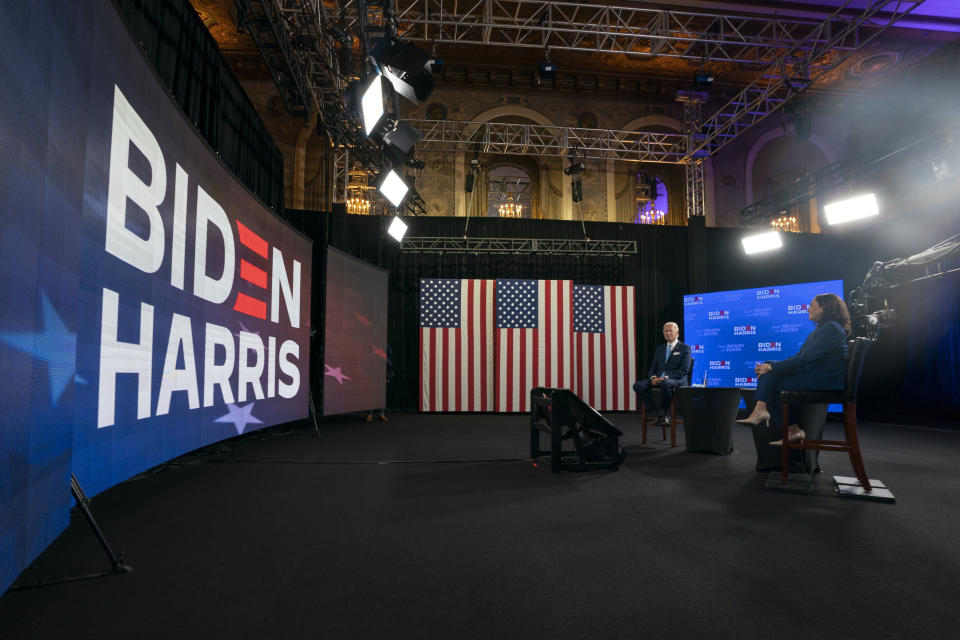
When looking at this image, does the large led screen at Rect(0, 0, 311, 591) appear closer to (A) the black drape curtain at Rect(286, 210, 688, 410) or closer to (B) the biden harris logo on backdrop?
(B) the biden harris logo on backdrop

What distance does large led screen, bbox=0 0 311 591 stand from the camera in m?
1.33

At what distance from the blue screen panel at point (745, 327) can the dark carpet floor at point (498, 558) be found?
3.75 m

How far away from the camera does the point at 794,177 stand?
1018 cm

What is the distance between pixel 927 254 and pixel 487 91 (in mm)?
7790

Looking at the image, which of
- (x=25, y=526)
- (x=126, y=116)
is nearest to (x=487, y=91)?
(x=126, y=116)

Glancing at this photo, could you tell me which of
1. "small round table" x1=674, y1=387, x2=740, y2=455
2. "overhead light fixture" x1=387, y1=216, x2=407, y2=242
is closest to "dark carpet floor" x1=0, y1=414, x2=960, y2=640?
"small round table" x1=674, y1=387, x2=740, y2=455

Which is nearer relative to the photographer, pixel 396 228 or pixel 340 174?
pixel 396 228

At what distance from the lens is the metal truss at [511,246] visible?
745cm

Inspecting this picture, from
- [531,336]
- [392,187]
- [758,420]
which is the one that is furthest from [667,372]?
[392,187]

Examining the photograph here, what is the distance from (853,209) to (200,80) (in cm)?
779

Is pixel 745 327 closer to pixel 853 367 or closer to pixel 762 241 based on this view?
pixel 762 241

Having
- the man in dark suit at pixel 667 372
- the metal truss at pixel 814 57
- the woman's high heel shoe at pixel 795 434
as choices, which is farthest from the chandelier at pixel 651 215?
the woman's high heel shoe at pixel 795 434

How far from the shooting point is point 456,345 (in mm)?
7562

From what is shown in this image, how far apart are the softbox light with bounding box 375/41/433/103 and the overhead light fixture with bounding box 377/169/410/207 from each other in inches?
45.8
